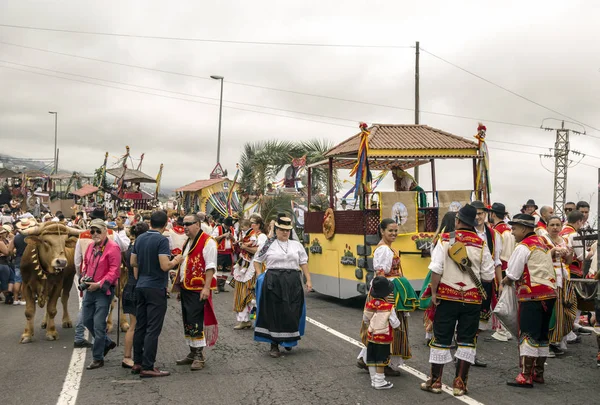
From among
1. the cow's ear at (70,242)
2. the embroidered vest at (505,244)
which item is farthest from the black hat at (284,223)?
the cow's ear at (70,242)

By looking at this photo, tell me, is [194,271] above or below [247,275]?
above

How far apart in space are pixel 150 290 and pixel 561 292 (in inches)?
195

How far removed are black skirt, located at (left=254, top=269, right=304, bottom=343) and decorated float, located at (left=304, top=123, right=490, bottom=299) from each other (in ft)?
11.6

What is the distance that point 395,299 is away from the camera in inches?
287

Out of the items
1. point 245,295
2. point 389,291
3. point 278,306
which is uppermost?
point 389,291

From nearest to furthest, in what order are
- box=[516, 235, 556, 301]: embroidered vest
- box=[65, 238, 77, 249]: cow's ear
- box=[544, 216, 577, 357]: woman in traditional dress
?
box=[516, 235, 556, 301]: embroidered vest < box=[544, 216, 577, 357]: woman in traditional dress < box=[65, 238, 77, 249]: cow's ear

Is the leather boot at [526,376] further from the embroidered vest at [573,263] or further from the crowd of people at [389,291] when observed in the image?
the embroidered vest at [573,263]

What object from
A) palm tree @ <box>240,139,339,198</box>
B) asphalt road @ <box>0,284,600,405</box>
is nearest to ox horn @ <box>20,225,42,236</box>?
asphalt road @ <box>0,284,600,405</box>

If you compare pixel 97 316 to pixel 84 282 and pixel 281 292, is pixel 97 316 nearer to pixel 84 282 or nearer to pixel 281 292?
pixel 84 282

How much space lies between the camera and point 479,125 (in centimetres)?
1259

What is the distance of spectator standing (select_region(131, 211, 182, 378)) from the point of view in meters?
7.28

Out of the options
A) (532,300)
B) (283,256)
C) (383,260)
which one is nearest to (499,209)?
(532,300)

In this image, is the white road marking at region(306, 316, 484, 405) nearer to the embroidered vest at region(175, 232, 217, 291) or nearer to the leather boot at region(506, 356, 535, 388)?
the leather boot at region(506, 356, 535, 388)

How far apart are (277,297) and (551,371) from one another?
11.4 ft
